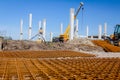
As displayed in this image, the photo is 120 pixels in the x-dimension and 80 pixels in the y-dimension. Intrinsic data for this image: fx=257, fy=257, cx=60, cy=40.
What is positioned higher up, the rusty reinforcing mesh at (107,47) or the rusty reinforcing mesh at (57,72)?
the rusty reinforcing mesh at (107,47)

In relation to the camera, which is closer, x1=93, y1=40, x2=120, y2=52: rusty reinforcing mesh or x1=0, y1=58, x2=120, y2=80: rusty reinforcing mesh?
x1=0, y1=58, x2=120, y2=80: rusty reinforcing mesh

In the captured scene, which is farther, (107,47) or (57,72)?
(107,47)

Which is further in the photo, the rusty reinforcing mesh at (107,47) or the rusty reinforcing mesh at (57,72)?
the rusty reinforcing mesh at (107,47)

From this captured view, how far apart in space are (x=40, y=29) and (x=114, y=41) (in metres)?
19.7

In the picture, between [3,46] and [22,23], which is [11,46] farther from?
[22,23]

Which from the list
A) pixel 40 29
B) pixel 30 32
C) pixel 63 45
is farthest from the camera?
pixel 40 29

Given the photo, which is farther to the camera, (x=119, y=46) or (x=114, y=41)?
(x=114, y=41)

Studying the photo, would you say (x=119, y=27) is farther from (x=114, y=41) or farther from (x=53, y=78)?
(x=53, y=78)

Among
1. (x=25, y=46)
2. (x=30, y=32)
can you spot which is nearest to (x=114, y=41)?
(x=25, y=46)

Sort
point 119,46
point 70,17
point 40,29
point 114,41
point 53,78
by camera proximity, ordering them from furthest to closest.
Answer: point 40,29 < point 70,17 < point 114,41 < point 119,46 < point 53,78

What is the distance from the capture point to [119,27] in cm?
2375

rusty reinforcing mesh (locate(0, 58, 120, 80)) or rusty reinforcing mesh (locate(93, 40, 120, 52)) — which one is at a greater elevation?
rusty reinforcing mesh (locate(93, 40, 120, 52))

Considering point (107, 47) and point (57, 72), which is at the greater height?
point (107, 47)

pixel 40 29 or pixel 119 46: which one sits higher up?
pixel 40 29
